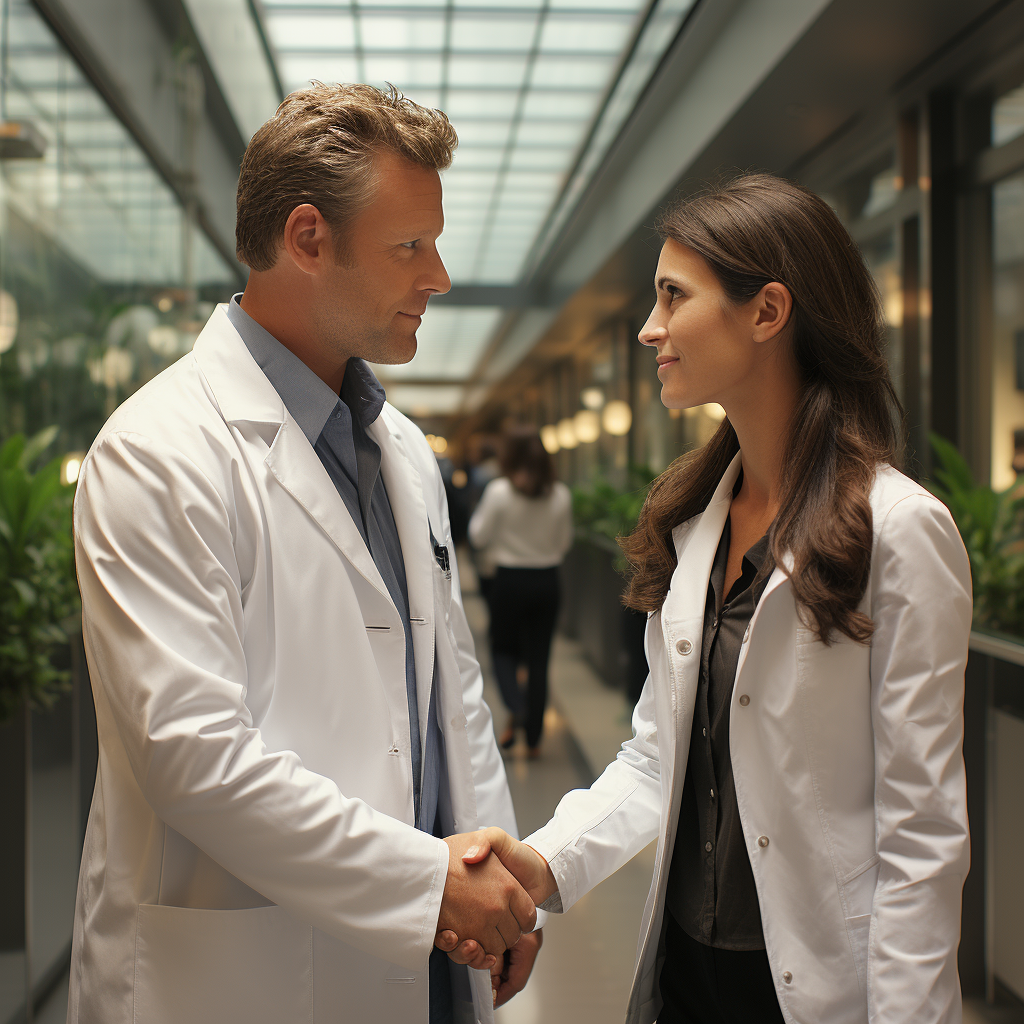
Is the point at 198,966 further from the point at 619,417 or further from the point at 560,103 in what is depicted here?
the point at 619,417

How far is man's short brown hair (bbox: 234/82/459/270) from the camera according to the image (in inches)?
55.2

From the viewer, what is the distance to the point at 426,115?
58.9 inches

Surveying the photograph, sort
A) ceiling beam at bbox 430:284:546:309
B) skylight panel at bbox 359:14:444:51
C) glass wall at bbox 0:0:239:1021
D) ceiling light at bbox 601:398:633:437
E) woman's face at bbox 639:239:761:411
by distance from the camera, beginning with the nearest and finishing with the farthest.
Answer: woman's face at bbox 639:239:761:411 → glass wall at bbox 0:0:239:1021 → skylight panel at bbox 359:14:444:51 → ceiling light at bbox 601:398:633:437 → ceiling beam at bbox 430:284:546:309

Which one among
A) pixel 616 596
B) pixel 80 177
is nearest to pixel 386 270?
pixel 80 177

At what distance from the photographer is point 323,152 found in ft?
4.57

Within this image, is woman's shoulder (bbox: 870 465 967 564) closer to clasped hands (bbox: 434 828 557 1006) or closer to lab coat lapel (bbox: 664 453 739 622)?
lab coat lapel (bbox: 664 453 739 622)

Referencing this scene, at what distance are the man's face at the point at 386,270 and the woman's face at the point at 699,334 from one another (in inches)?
14.1

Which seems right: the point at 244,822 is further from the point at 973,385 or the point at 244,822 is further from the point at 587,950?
the point at 973,385

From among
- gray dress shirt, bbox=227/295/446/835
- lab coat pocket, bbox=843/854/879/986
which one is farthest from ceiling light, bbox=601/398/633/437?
lab coat pocket, bbox=843/854/879/986

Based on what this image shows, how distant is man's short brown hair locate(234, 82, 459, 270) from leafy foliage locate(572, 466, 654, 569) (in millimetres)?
4697

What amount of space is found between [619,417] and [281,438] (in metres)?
10.3

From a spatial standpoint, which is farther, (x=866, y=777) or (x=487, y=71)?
(x=487, y=71)

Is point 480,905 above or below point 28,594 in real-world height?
below

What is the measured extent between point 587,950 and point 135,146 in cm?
517
